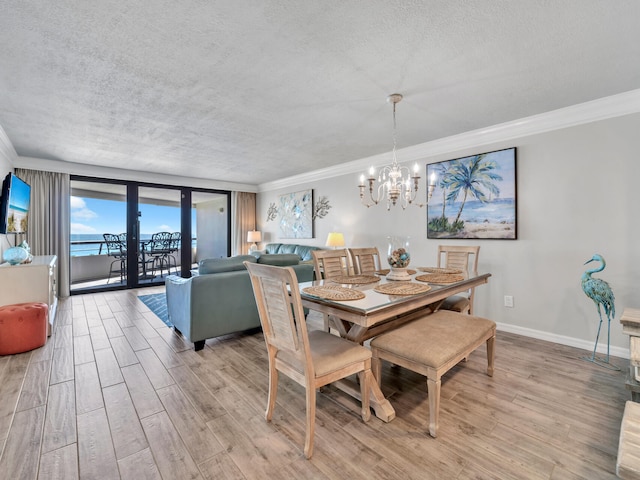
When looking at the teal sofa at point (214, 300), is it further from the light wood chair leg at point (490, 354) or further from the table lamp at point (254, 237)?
the table lamp at point (254, 237)

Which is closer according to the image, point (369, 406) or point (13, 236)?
point (369, 406)

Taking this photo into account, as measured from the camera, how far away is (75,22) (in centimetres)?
162

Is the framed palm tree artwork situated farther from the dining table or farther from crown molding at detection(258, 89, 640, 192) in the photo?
the dining table

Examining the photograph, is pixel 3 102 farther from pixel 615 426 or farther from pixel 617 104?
pixel 617 104

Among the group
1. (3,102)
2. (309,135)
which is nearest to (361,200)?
(309,135)

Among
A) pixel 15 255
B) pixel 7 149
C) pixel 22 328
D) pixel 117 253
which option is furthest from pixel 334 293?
pixel 117 253

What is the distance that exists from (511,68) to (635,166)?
1512 millimetres

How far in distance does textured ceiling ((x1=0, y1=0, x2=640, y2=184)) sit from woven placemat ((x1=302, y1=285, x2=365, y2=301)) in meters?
1.55

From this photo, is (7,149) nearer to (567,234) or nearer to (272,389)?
(272,389)

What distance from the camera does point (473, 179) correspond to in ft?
11.3

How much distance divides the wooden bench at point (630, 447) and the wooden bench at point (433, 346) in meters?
0.70

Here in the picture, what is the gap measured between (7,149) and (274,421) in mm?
4993

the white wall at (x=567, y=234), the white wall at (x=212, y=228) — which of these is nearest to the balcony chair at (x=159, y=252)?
the white wall at (x=212, y=228)

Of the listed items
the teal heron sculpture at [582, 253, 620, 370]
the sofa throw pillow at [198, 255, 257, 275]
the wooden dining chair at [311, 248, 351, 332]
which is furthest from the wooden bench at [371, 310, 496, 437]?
the sofa throw pillow at [198, 255, 257, 275]
